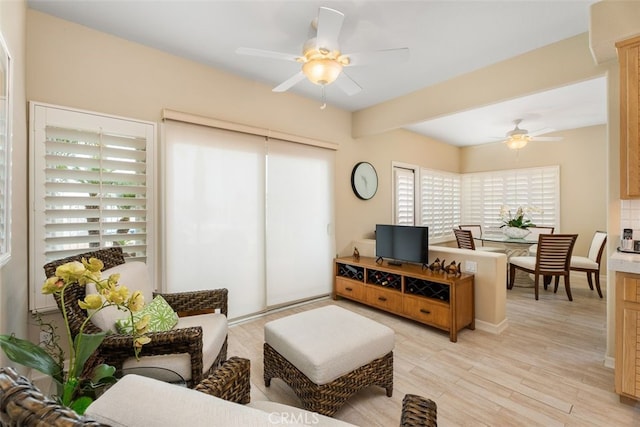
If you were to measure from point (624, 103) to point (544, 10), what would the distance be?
85 centimetres

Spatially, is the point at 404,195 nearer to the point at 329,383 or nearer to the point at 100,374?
the point at 329,383

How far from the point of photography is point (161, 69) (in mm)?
2613

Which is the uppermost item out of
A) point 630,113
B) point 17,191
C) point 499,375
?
point 630,113

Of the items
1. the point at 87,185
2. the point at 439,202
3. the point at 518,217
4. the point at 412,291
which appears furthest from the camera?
the point at 439,202

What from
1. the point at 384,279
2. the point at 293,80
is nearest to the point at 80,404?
the point at 293,80

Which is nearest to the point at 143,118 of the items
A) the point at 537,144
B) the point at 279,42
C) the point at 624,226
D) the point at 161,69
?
the point at 161,69

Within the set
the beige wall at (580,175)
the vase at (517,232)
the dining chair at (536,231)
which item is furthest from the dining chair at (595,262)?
the beige wall at (580,175)

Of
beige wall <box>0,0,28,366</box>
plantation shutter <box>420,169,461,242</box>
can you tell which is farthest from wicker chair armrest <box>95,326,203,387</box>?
plantation shutter <box>420,169,461,242</box>

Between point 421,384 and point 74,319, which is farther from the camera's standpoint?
point 421,384

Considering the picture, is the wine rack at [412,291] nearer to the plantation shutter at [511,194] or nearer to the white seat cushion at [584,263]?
the white seat cushion at [584,263]

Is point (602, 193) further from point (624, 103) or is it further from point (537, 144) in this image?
point (624, 103)

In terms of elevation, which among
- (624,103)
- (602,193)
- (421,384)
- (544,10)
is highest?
(544,10)

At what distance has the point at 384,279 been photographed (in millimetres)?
3412

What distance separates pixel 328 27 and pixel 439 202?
4.88m
